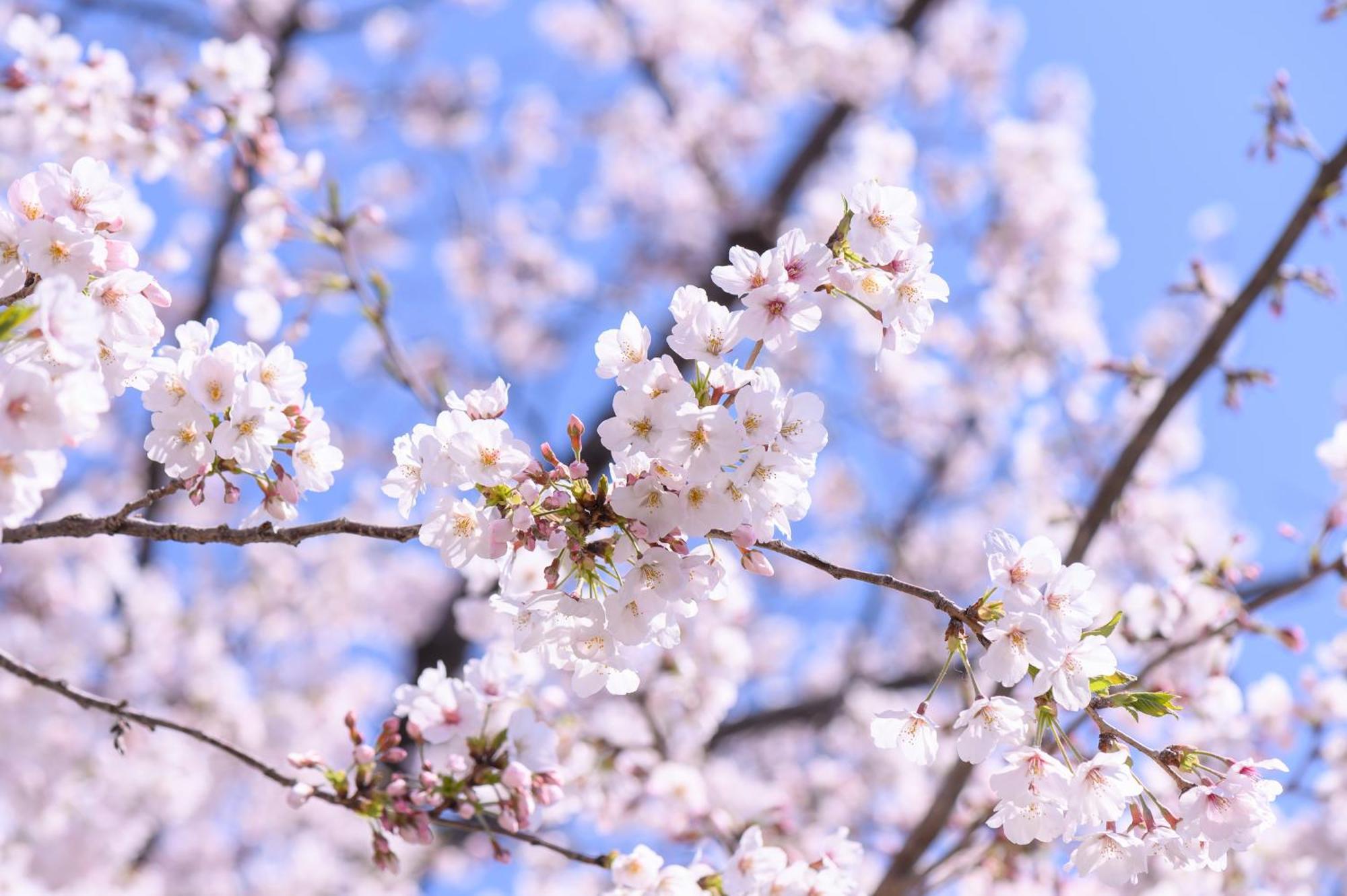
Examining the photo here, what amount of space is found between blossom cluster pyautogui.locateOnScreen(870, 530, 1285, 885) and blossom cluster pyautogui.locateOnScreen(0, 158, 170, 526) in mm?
1247

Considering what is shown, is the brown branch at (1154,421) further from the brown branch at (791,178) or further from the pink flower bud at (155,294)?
the brown branch at (791,178)

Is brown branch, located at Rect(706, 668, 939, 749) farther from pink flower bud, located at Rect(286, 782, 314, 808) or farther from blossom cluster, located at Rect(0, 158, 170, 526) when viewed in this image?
blossom cluster, located at Rect(0, 158, 170, 526)

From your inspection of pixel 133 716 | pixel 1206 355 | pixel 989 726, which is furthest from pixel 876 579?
pixel 1206 355

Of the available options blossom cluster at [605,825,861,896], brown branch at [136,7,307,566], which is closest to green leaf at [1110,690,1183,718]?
blossom cluster at [605,825,861,896]

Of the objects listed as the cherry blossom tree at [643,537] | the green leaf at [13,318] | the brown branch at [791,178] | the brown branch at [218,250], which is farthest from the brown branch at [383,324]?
the brown branch at [218,250]

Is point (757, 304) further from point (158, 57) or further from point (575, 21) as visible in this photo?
point (575, 21)

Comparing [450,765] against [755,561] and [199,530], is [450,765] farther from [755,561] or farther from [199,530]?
[755,561]

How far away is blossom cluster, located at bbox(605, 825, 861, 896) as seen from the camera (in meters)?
1.98

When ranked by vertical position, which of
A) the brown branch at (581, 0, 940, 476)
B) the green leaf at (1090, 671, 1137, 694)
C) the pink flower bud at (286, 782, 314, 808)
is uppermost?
the brown branch at (581, 0, 940, 476)

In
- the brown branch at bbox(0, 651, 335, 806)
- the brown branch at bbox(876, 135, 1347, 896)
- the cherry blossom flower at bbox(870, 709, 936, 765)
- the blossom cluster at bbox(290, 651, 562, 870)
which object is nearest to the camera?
the cherry blossom flower at bbox(870, 709, 936, 765)

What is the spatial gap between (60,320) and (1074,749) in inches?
62.2

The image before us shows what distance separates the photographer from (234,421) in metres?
1.54

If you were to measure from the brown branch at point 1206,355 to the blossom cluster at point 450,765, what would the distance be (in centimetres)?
164

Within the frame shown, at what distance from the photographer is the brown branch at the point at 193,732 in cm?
178
